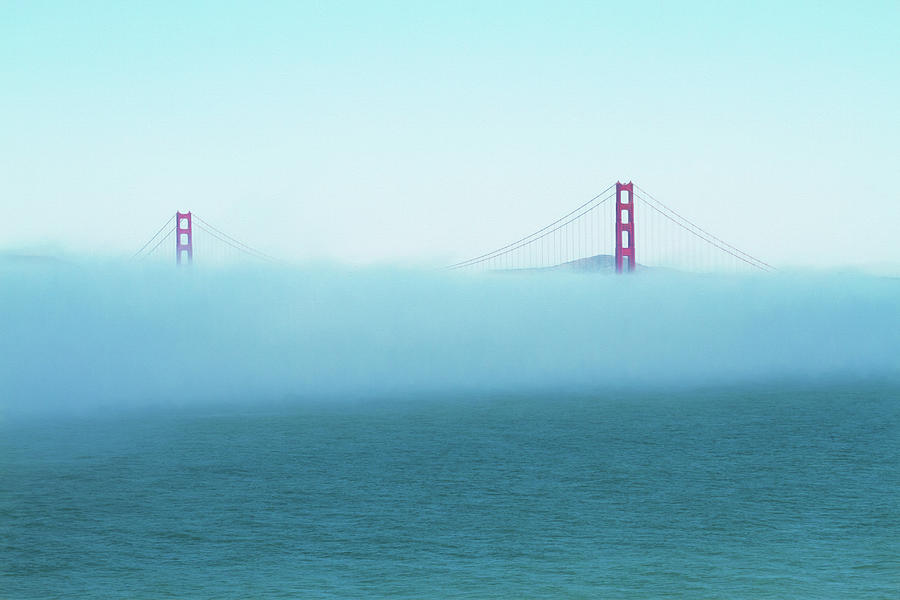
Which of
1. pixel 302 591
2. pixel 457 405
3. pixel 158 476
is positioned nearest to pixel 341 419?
pixel 457 405

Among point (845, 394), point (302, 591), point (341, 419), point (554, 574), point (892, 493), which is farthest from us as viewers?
point (845, 394)

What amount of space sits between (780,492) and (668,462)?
15.6ft

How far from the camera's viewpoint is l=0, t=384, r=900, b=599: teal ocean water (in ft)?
44.0

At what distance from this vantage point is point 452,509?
1853 centimetres

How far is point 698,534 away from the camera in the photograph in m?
16.3

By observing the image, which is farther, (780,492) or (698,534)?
(780,492)

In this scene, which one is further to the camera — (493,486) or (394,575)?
(493,486)

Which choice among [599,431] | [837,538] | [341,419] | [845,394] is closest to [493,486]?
[837,538]

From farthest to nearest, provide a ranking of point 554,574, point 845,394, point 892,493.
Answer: point 845,394
point 892,493
point 554,574

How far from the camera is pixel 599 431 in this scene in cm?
3206

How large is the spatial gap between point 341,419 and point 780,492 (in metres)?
18.8

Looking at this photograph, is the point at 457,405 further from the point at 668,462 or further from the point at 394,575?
the point at 394,575

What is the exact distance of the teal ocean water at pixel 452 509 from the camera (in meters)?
13.4

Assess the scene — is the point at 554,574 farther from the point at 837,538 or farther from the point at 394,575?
the point at 837,538
